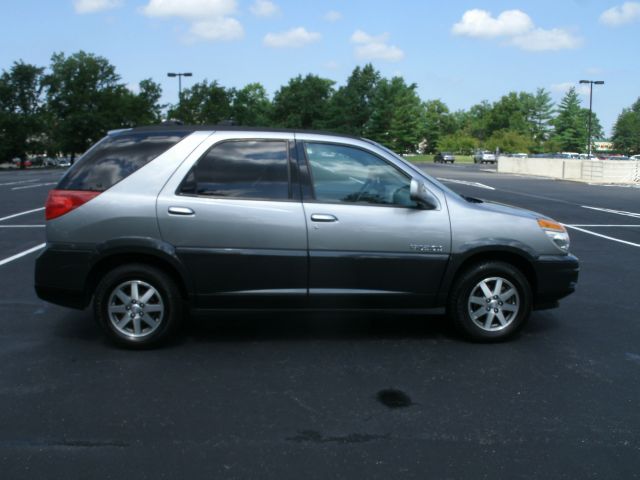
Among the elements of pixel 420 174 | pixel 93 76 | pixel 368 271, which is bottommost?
pixel 368 271

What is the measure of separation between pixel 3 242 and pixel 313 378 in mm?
8221

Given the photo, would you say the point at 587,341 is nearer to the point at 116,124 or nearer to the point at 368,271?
the point at 368,271

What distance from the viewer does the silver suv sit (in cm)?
514

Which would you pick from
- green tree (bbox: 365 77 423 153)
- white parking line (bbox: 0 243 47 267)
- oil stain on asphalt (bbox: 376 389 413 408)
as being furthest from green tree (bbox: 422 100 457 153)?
oil stain on asphalt (bbox: 376 389 413 408)

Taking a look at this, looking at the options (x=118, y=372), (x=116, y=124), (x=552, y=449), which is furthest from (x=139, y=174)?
(x=116, y=124)

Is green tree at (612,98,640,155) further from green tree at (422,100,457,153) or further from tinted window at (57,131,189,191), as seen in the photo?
tinted window at (57,131,189,191)

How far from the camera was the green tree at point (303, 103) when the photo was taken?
116 m

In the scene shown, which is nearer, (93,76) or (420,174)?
(420,174)

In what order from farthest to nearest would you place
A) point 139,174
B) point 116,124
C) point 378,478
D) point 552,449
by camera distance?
point 116,124, point 139,174, point 552,449, point 378,478

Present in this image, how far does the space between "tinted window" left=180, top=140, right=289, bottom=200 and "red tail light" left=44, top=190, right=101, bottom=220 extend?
731mm

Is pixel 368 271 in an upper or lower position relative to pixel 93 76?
lower

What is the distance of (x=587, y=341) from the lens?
564 centimetres

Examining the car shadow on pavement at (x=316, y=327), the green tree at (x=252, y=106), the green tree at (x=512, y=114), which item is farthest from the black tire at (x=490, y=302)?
the green tree at (x=512, y=114)

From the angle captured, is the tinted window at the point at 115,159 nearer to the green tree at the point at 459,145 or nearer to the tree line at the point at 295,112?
the tree line at the point at 295,112
